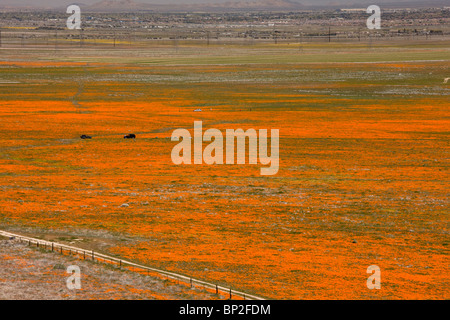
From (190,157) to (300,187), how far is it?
1343cm

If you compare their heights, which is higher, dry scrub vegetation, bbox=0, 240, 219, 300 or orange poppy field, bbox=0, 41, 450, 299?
orange poppy field, bbox=0, 41, 450, 299

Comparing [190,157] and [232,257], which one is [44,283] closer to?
[232,257]

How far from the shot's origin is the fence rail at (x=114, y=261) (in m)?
29.8

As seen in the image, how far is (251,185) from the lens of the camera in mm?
49062

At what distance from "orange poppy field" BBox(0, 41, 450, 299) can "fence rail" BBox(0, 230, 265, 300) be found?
59cm

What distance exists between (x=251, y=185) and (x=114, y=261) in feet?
56.6

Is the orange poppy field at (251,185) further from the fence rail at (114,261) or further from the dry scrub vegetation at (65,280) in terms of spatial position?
the dry scrub vegetation at (65,280)

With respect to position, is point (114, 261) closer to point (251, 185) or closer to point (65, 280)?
point (65, 280)

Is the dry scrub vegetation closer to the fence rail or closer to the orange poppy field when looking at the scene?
the fence rail

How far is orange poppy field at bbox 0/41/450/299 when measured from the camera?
33.3 m

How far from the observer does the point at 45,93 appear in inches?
4112

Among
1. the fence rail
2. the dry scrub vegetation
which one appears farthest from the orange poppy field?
the dry scrub vegetation

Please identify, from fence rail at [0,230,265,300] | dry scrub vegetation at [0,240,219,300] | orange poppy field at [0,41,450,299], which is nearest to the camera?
dry scrub vegetation at [0,240,219,300]

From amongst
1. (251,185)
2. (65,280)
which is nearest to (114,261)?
(65,280)
